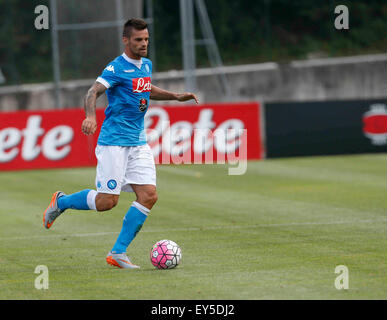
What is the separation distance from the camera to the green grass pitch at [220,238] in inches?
305

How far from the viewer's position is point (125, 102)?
8969 mm

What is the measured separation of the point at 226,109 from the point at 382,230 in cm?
1126

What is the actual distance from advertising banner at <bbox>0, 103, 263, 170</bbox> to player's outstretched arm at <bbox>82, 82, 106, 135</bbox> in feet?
39.1

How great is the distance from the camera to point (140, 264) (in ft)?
29.7

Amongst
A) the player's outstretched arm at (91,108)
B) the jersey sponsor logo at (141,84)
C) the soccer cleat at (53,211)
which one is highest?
the jersey sponsor logo at (141,84)

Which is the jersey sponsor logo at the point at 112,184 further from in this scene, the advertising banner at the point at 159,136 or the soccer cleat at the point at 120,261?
the advertising banner at the point at 159,136

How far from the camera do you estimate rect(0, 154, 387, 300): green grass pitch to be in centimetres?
774

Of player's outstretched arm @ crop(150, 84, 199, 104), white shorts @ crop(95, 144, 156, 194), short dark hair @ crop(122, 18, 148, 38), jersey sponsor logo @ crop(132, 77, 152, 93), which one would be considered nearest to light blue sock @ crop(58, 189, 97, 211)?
white shorts @ crop(95, 144, 156, 194)

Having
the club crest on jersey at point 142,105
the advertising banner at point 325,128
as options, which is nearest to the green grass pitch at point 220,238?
the club crest on jersey at point 142,105

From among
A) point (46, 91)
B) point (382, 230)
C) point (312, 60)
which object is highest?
point (312, 60)

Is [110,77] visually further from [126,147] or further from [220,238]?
[220,238]

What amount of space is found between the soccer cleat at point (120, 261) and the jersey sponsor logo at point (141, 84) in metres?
1.57

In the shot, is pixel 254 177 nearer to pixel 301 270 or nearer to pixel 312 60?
pixel 301 270
